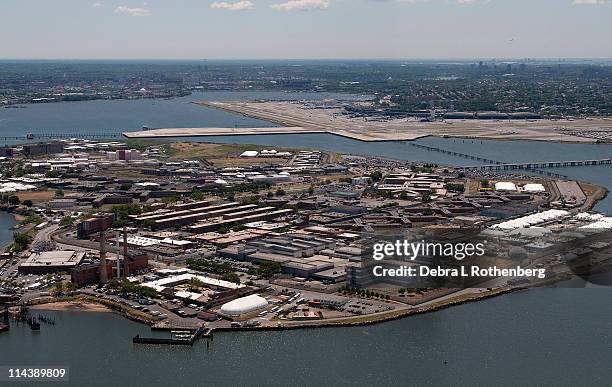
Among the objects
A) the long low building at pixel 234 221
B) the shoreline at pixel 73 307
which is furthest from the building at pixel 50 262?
the long low building at pixel 234 221

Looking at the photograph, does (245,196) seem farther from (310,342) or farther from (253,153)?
(310,342)

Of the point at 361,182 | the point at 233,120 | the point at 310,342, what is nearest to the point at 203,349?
the point at 310,342

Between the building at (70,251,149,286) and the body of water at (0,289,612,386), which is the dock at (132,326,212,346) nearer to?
the body of water at (0,289,612,386)

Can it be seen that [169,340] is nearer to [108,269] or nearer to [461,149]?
[108,269]

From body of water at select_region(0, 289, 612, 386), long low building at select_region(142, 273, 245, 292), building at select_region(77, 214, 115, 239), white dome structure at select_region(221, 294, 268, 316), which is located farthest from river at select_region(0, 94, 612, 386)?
building at select_region(77, 214, 115, 239)

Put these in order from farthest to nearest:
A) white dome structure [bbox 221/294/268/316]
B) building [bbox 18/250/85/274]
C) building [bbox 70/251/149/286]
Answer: building [bbox 18/250/85/274] < building [bbox 70/251/149/286] < white dome structure [bbox 221/294/268/316]

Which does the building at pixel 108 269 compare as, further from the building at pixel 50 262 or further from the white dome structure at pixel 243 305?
the white dome structure at pixel 243 305

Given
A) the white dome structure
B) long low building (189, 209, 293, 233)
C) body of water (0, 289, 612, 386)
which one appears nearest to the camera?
body of water (0, 289, 612, 386)
